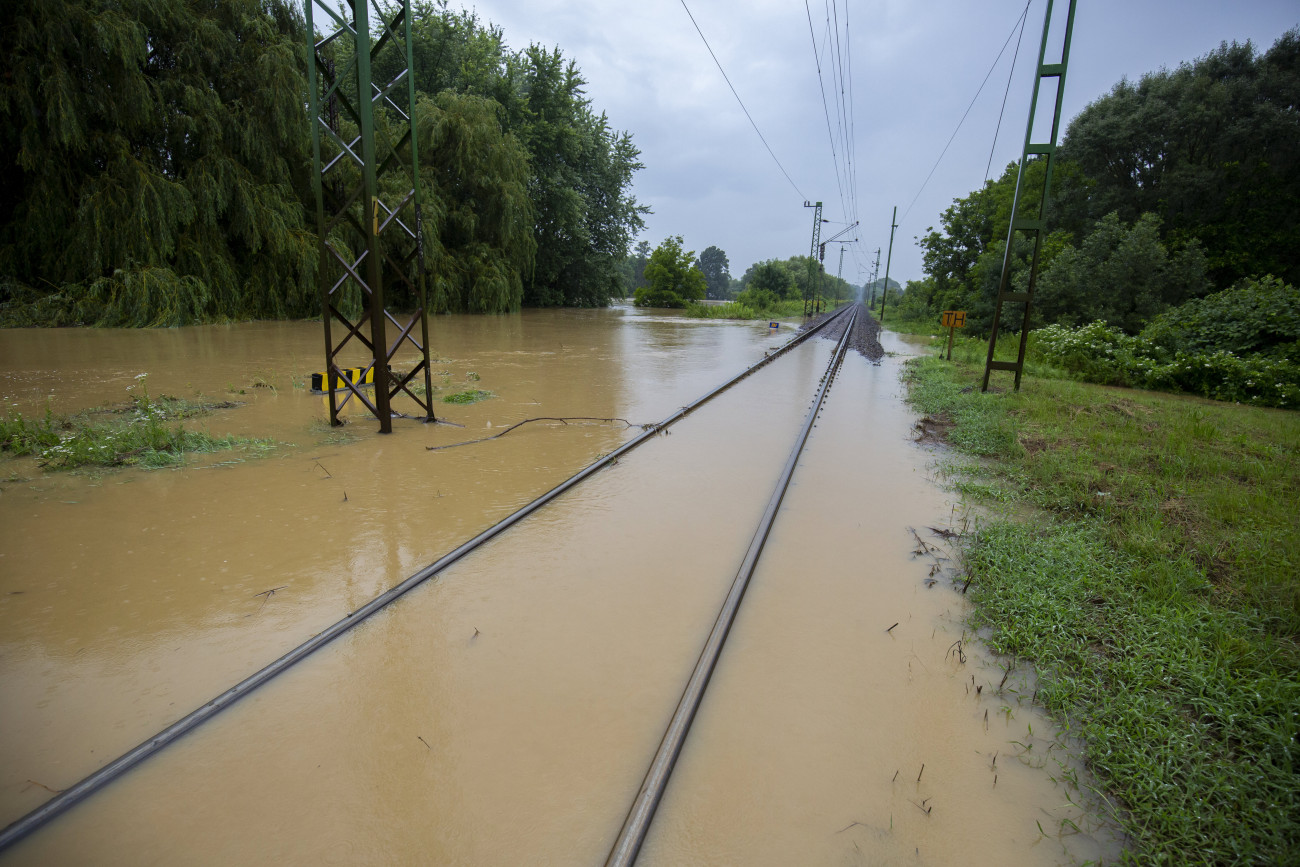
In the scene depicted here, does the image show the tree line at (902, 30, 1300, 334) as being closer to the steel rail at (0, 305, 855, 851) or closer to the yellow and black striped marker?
the yellow and black striped marker

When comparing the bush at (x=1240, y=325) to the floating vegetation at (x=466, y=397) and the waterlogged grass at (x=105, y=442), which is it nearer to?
the floating vegetation at (x=466, y=397)

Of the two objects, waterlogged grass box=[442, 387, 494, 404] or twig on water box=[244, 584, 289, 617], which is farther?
waterlogged grass box=[442, 387, 494, 404]

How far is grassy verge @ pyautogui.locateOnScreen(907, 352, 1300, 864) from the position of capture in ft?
7.11

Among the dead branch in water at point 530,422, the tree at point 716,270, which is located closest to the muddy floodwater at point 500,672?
the dead branch in water at point 530,422

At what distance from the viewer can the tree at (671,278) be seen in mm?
46094

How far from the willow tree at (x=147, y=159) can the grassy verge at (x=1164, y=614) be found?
57.0 feet

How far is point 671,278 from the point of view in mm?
46938

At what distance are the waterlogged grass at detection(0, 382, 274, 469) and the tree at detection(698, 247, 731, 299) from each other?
123872 mm

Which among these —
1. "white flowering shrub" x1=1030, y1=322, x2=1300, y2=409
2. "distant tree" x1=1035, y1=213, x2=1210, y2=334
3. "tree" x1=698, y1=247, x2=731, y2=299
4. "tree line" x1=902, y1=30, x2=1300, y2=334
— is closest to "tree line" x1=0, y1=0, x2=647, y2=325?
"white flowering shrub" x1=1030, y1=322, x2=1300, y2=409

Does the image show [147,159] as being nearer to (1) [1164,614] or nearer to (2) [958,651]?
(2) [958,651]

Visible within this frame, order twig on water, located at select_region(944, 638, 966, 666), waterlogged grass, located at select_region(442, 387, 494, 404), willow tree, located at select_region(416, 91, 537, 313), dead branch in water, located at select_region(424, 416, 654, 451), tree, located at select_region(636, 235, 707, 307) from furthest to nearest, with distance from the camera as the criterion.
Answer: tree, located at select_region(636, 235, 707, 307), willow tree, located at select_region(416, 91, 537, 313), waterlogged grass, located at select_region(442, 387, 494, 404), dead branch in water, located at select_region(424, 416, 654, 451), twig on water, located at select_region(944, 638, 966, 666)

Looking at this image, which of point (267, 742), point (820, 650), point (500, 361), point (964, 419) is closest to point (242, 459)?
point (267, 742)

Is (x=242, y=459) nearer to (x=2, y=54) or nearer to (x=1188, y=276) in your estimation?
(x=2, y=54)

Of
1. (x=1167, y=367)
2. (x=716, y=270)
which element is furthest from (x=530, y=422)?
(x=716, y=270)
